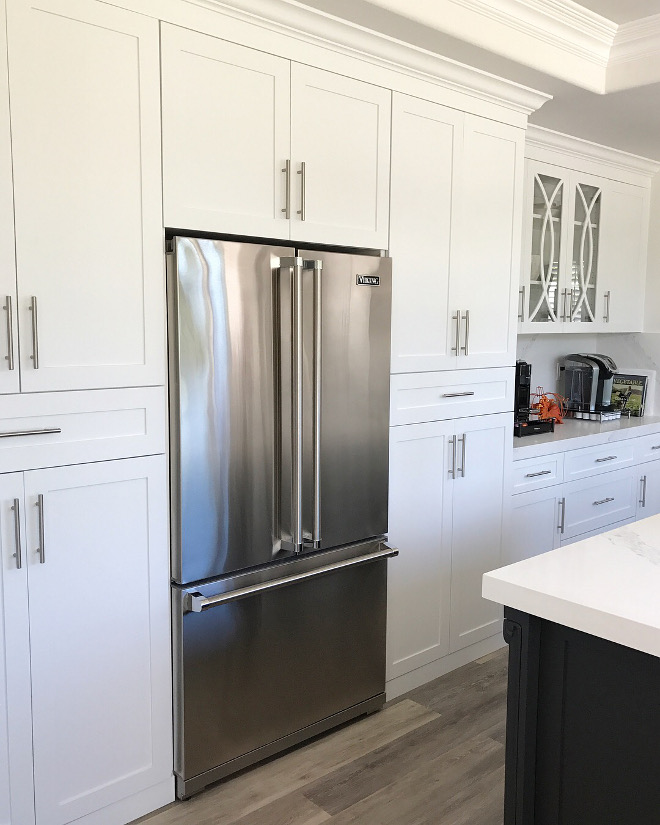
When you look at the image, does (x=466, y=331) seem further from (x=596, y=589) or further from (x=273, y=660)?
(x=596, y=589)

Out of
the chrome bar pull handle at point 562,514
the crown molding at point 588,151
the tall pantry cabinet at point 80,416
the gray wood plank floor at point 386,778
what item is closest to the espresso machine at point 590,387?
the chrome bar pull handle at point 562,514

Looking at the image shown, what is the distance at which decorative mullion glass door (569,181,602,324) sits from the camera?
4.09m

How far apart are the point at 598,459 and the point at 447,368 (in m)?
1.32

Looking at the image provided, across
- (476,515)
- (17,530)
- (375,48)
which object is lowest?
(476,515)

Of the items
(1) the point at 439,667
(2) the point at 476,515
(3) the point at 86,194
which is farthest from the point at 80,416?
(1) the point at 439,667

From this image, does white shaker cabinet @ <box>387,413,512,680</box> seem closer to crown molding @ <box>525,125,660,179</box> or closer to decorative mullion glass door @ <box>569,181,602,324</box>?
decorative mullion glass door @ <box>569,181,602,324</box>

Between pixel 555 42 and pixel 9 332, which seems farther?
pixel 555 42

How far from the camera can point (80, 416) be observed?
201 centimetres

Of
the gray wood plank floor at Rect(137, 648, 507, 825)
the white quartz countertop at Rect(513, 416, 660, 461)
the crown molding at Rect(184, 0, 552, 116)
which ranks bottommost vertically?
the gray wood plank floor at Rect(137, 648, 507, 825)

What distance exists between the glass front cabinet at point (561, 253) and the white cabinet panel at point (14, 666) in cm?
257

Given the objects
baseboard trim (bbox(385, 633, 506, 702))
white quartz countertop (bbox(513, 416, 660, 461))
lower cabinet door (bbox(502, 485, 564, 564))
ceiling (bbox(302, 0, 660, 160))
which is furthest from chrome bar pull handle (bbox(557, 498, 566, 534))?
ceiling (bbox(302, 0, 660, 160))

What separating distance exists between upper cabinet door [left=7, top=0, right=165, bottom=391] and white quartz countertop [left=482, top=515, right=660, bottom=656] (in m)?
1.13

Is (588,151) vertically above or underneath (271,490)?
above

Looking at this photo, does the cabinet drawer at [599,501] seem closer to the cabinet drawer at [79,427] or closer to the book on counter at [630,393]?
the book on counter at [630,393]
